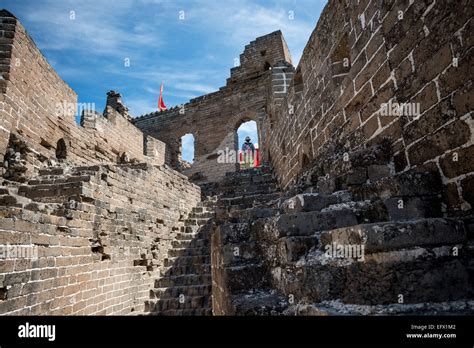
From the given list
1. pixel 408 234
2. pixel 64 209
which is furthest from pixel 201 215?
pixel 408 234

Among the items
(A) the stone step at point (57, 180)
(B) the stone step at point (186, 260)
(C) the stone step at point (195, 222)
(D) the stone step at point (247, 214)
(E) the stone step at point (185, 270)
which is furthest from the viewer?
(C) the stone step at point (195, 222)

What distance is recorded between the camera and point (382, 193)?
7.66ft

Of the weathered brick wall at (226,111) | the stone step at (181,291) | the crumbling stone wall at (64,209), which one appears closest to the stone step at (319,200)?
the crumbling stone wall at (64,209)

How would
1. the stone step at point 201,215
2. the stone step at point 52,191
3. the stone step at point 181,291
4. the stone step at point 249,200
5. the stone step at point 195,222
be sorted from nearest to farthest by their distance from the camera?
1. the stone step at point 52,191
2. the stone step at point 181,291
3. the stone step at point 249,200
4. the stone step at point 195,222
5. the stone step at point 201,215

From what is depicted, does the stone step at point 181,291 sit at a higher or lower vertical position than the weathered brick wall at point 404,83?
lower

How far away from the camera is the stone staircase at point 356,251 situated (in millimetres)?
1571

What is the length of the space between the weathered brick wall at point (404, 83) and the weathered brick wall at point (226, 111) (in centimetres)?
1275

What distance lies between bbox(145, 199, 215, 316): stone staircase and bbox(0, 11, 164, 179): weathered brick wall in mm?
3918

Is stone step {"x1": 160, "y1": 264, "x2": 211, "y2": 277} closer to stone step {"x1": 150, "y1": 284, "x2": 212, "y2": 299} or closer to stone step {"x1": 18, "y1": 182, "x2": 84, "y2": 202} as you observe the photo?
stone step {"x1": 150, "y1": 284, "x2": 212, "y2": 299}

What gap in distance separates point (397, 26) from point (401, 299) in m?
2.40

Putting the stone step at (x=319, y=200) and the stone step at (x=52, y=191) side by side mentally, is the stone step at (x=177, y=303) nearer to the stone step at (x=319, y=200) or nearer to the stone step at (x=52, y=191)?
the stone step at (x=52, y=191)

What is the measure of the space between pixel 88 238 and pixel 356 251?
4993 millimetres

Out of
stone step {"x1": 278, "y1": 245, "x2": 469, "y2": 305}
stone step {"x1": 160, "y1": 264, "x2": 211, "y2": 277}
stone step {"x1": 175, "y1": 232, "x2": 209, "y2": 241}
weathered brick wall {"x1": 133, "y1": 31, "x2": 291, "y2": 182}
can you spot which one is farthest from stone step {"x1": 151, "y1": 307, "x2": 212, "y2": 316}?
weathered brick wall {"x1": 133, "y1": 31, "x2": 291, "y2": 182}

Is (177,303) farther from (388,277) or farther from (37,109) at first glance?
(37,109)
